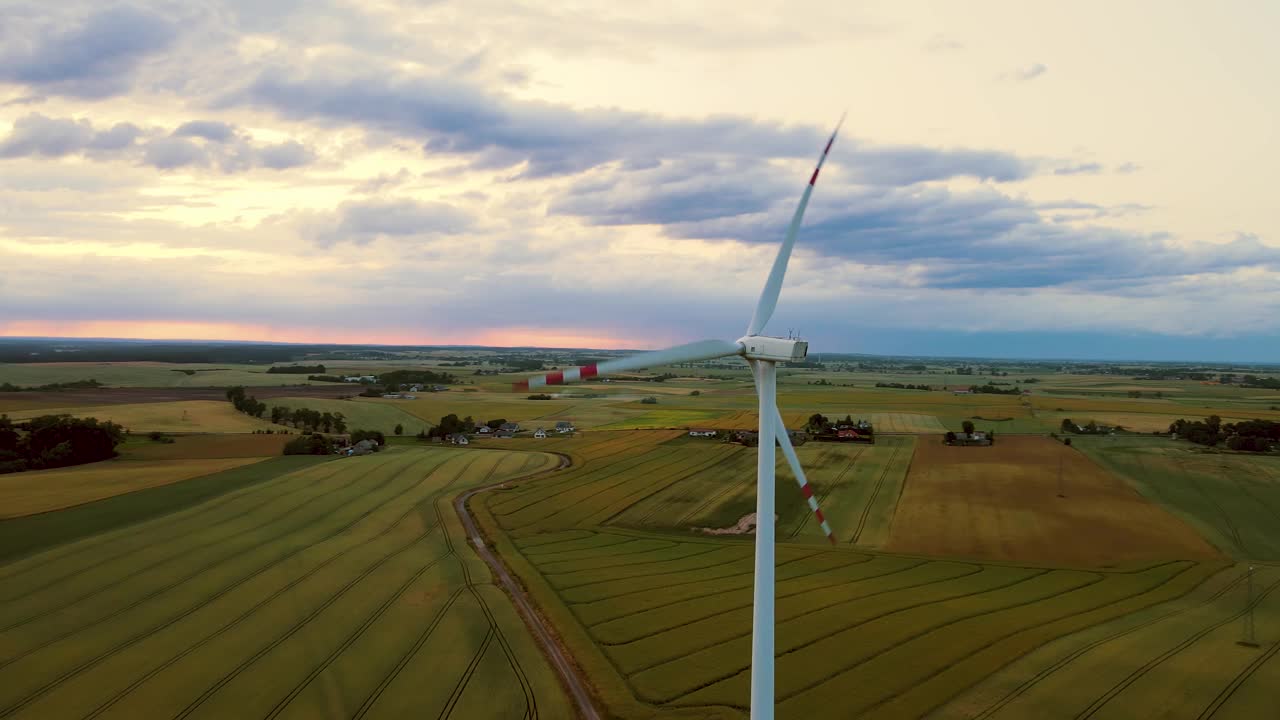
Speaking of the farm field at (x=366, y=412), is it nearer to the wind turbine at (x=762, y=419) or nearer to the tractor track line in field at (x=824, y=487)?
the tractor track line in field at (x=824, y=487)

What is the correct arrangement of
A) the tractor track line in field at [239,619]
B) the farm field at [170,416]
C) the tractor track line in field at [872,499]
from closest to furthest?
the tractor track line in field at [239,619] < the tractor track line in field at [872,499] < the farm field at [170,416]

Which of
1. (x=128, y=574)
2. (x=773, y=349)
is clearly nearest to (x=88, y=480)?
(x=128, y=574)

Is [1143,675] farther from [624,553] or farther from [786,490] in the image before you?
[786,490]

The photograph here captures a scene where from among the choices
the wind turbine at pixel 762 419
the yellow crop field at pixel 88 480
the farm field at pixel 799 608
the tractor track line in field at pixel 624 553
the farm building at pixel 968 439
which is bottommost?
the tractor track line in field at pixel 624 553

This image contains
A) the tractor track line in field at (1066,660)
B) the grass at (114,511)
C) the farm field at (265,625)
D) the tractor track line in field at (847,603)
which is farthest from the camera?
the grass at (114,511)

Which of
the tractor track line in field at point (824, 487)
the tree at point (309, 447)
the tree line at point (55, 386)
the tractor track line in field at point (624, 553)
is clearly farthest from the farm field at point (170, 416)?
the tractor track line in field at point (824, 487)

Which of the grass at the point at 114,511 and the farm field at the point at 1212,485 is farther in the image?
the farm field at the point at 1212,485

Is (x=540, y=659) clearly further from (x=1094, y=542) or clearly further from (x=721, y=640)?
(x=1094, y=542)

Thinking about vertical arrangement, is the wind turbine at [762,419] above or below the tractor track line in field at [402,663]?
above
